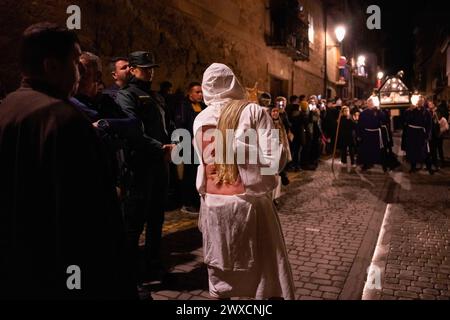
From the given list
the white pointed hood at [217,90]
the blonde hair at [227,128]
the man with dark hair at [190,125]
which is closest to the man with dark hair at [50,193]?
the blonde hair at [227,128]

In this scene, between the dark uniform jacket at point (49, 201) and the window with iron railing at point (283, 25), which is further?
the window with iron railing at point (283, 25)

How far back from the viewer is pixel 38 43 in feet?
5.62

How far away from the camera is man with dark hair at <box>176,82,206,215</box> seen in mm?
6969

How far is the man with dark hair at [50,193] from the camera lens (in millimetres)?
1634

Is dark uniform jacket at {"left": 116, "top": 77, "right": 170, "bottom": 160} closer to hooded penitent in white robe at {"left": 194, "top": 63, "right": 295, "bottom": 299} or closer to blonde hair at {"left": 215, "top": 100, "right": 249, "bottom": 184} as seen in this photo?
hooded penitent in white robe at {"left": 194, "top": 63, "right": 295, "bottom": 299}

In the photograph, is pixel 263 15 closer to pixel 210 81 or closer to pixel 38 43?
pixel 210 81

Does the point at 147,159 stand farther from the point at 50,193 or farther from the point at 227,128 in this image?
the point at 50,193

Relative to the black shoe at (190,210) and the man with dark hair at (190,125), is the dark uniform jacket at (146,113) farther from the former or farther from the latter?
the black shoe at (190,210)

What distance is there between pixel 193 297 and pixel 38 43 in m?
2.87

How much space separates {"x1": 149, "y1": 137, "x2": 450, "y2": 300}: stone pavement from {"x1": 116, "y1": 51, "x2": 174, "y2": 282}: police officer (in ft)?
1.67

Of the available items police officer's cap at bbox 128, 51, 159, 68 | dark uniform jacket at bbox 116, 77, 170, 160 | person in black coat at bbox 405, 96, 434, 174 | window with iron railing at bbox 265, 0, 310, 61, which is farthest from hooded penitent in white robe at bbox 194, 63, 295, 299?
window with iron railing at bbox 265, 0, 310, 61

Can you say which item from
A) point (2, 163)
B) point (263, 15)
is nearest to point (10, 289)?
point (2, 163)

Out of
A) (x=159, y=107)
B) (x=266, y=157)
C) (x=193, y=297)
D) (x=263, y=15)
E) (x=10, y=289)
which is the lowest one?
(x=193, y=297)

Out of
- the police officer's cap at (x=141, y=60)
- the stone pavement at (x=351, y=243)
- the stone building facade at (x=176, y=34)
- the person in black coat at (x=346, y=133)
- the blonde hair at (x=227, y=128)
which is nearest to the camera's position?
the blonde hair at (x=227, y=128)
